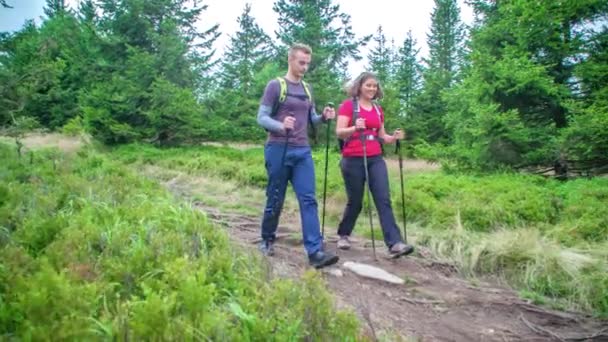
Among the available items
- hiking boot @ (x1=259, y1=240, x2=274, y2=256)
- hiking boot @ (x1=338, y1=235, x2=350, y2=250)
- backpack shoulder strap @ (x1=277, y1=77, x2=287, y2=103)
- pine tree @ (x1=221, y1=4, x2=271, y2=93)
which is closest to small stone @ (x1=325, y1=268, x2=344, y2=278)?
hiking boot @ (x1=259, y1=240, x2=274, y2=256)

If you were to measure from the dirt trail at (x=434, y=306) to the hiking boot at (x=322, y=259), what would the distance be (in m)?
0.12

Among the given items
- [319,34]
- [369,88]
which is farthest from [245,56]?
[369,88]

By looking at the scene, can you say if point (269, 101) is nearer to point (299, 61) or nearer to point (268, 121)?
point (268, 121)

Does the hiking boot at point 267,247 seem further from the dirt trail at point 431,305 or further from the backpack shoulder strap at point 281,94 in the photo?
the backpack shoulder strap at point 281,94

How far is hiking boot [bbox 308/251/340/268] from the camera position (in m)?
4.88

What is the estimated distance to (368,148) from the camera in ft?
18.4

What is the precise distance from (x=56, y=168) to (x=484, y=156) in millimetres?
9360

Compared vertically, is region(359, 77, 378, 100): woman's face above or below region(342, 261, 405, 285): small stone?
above

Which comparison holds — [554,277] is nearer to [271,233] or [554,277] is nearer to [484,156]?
[271,233]

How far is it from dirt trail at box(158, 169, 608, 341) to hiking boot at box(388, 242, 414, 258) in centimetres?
17

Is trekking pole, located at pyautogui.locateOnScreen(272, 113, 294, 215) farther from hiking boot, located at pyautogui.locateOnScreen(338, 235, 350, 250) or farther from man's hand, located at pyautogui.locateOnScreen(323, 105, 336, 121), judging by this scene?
hiking boot, located at pyautogui.locateOnScreen(338, 235, 350, 250)

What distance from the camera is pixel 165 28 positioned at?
21141mm

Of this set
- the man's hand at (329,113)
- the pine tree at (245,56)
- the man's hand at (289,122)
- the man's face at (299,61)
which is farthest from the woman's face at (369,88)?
the pine tree at (245,56)

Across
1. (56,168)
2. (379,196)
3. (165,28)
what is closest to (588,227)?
(379,196)
